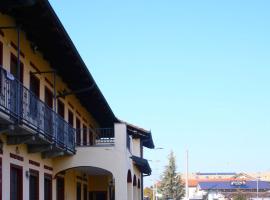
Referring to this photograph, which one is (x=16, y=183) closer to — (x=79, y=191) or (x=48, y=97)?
(x=48, y=97)

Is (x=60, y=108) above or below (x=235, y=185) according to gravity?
above

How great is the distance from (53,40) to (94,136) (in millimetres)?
15481

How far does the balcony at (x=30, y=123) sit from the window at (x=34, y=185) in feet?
2.55

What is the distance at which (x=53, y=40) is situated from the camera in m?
18.3

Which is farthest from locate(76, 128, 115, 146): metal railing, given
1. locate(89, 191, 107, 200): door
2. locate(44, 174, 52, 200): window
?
locate(44, 174, 52, 200): window

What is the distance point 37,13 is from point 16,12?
27.0 inches

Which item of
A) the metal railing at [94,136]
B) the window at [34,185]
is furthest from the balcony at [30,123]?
the metal railing at [94,136]

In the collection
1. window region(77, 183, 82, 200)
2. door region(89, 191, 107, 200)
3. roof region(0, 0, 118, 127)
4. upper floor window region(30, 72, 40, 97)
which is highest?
roof region(0, 0, 118, 127)

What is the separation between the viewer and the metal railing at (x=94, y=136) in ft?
91.6

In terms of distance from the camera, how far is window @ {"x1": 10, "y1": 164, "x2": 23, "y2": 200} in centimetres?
1686

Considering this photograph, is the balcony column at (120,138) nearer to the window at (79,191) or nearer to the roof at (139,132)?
the window at (79,191)

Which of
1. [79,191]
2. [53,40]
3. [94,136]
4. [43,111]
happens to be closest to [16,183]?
[43,111]

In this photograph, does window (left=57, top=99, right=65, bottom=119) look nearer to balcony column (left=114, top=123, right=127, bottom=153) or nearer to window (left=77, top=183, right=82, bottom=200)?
balcony column (left=114, top=123, right=127, bottom=153)

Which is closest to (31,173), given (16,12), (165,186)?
(16,12)
